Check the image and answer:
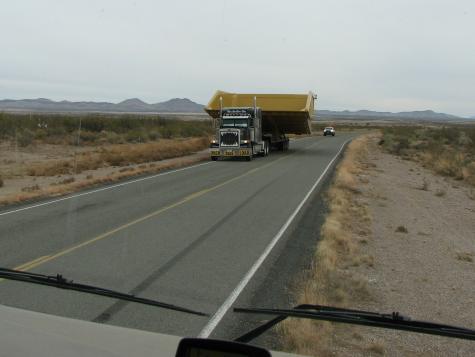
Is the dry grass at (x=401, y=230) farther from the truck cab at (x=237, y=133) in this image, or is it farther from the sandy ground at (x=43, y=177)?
the truck cab at (x=237, y=133)

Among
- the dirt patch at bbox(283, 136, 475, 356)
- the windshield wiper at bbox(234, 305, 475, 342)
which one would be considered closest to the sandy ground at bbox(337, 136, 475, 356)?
the dirt patch at bbox(283, 136, 475, 356)

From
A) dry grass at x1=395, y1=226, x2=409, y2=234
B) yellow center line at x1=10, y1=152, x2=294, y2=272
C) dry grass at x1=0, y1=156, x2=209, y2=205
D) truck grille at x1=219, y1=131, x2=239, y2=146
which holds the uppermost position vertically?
truck grille at x1=219, y1=131, x2=239, y2=146

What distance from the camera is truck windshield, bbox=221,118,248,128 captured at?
112 feet

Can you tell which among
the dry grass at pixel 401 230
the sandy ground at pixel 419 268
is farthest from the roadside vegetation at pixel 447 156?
the dry grass at pixel 401 230

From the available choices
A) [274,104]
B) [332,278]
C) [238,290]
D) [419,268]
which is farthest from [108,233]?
[274,104]

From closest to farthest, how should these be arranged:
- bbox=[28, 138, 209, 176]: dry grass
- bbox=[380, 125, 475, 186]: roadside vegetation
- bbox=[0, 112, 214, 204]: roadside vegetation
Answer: bbox=[0, 112, 214, 204]: roadside vegetation → bbox=[28, 138, 209, 176]: dry grass → bbox=[380, 125, 475, 186]: roadside vegetation

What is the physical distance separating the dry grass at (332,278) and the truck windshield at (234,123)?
17654mm

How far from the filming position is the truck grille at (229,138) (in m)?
34.1

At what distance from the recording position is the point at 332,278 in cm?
835

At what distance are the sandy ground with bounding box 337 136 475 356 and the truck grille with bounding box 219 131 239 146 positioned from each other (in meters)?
13.8

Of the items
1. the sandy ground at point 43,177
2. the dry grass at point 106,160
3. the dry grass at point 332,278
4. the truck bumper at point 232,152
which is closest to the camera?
Answer: the dry grass at point 332,278

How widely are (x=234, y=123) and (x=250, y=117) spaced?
1.04 meters

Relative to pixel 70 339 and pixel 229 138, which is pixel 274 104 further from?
pixel 70 339

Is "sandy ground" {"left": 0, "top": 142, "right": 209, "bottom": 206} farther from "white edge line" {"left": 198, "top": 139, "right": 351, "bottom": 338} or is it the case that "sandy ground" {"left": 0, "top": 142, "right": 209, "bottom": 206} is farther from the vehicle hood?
the vehicle hood
